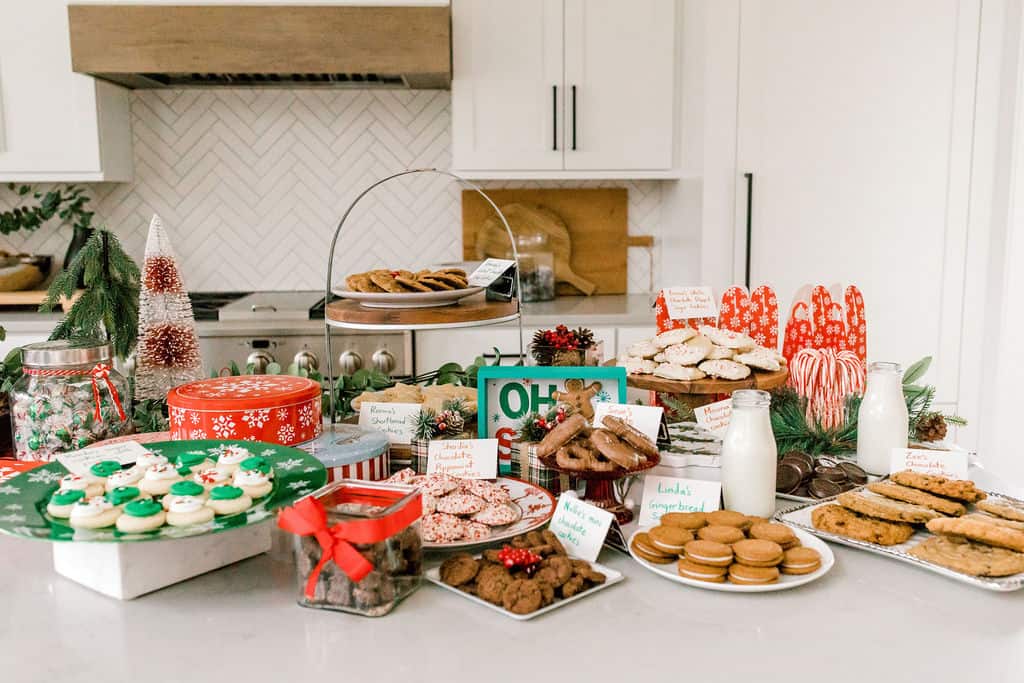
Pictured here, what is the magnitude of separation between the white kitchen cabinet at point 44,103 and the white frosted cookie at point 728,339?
253 cm

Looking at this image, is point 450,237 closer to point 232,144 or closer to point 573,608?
point 232,144

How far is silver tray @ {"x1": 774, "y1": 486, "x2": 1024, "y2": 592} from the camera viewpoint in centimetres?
109

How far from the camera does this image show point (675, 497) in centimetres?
134

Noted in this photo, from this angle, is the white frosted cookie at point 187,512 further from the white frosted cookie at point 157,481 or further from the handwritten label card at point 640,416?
the handwritten label card at point 640,416

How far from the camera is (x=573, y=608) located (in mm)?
1094

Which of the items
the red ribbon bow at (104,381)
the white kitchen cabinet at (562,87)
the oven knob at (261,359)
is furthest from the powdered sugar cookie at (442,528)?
the white kitchen cabinet at (562,87)

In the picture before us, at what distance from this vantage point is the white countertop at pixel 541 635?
3.14 feet

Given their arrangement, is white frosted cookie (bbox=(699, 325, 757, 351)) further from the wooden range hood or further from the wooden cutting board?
the wooden cutting board

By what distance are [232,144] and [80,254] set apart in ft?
6.74

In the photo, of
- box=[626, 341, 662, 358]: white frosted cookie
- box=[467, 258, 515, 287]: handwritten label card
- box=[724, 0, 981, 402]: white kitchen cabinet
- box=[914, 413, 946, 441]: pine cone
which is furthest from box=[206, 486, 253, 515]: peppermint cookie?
box=[724, 0, 981, 402]: white kitchen cabinet

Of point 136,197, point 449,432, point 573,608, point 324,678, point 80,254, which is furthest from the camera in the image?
point 136,197

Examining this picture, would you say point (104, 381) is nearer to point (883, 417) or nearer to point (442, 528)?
point (442, 528)

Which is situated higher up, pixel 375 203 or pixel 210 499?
pixel 375 203

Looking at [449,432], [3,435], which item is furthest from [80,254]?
[449,432]
